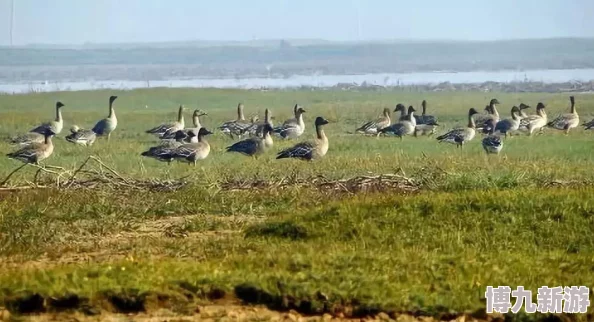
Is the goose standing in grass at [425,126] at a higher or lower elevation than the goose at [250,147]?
A: higher

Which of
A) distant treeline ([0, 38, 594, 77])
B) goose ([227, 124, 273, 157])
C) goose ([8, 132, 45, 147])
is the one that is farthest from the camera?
distant treeline ([0, 38, 594, 77])

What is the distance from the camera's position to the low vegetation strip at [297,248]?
26.7ft

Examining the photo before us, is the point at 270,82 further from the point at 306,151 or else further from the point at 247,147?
the point at 306,151

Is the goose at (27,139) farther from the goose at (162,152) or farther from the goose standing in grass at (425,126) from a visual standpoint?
the goose standing in grass at (425,126)

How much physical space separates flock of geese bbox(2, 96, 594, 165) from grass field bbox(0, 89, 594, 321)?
1.45 m

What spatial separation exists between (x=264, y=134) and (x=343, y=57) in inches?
3145

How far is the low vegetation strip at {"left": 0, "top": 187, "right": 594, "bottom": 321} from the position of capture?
26.7 feet

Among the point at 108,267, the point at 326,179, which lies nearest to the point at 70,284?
the point at 108,267

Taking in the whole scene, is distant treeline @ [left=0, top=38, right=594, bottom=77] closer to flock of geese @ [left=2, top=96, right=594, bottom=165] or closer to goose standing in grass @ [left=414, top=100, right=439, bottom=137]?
goose standing in grass @ [left=414, top=100, right=439, bottom=137]

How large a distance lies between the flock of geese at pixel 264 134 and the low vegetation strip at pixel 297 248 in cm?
660

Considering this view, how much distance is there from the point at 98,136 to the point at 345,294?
19.4 metres

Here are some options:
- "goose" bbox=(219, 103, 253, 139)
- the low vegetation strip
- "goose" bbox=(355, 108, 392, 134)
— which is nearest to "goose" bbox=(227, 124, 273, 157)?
"goose" bbox=(219, 103, 253, 139)

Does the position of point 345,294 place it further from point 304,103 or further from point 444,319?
point 304,103

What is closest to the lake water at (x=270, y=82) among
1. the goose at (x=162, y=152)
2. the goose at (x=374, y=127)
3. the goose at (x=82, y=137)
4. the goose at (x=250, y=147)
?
the goose at (x=374, y=127)
